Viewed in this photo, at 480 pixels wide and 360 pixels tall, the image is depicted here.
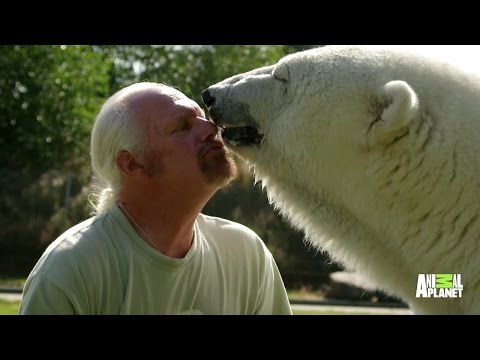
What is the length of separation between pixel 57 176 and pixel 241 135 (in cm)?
1532

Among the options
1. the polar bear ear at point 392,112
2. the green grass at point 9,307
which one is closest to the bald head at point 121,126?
the polar bear ear at point 392,112

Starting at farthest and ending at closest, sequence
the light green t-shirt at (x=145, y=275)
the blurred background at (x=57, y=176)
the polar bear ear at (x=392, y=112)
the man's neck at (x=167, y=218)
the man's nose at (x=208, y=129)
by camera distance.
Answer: the blurred background at (x=57, y=176)
the man's nose at (x=208, y=129)
the man's neck at (x=167, y=218)
the light green t-shirt at (x=145, y=275)
the polar bear ear at (x=392, y=112)

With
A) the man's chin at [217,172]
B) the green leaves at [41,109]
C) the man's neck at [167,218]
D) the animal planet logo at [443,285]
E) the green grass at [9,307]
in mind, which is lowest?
the green grass at [9,307]

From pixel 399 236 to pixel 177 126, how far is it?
134 cm

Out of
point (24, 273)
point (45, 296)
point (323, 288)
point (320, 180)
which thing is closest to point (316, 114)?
point (320, 180)

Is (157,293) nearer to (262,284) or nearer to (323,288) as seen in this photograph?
(262,284)

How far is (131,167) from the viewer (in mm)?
3998

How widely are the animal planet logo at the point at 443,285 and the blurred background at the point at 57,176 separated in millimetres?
12729

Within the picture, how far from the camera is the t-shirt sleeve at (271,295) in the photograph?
407 centimetres

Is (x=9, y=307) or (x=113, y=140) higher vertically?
(x=113, y=140)

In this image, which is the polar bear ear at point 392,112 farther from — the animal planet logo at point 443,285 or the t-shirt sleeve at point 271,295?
the t-shirt sleeve at point 271,295

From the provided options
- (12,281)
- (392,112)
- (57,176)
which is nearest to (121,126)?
(392,112)

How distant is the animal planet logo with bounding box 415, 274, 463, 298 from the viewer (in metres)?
3.25

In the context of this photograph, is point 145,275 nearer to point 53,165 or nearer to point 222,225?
point 222,225
